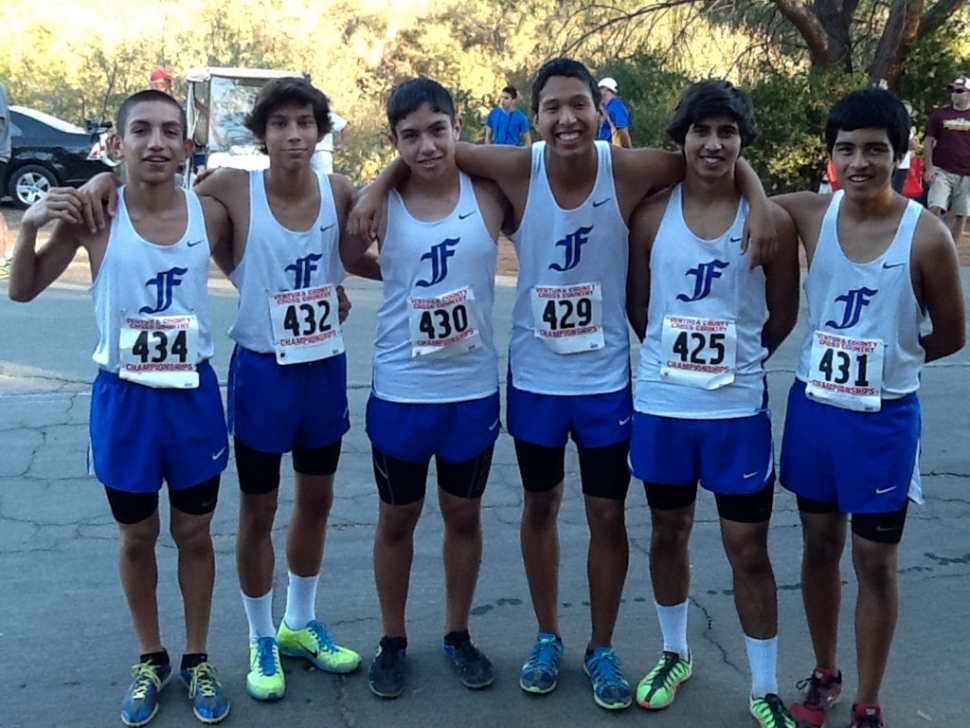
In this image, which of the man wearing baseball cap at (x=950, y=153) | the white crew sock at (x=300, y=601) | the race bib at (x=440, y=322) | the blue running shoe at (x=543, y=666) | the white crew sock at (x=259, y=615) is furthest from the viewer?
the man wearing baseball cap at (x=950, y=153)

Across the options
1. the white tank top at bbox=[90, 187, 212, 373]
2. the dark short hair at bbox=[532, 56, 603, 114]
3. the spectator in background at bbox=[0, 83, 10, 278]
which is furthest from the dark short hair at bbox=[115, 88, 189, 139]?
the spectator in background at bbox=[0, 83, 10, 278]

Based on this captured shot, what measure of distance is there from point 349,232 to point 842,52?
55.6 feet

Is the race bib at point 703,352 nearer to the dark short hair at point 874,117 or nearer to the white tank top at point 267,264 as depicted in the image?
the dark short hair at point 874,117

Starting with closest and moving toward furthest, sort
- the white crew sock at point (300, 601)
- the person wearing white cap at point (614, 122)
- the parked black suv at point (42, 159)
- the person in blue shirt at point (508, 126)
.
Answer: the white crew sock at point (300, 601) < the person wearing white cap at point (614, 122) < the parked black suv at point (42, 159) < the person in blue shirt at point (508, 126)

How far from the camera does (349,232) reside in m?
3.62

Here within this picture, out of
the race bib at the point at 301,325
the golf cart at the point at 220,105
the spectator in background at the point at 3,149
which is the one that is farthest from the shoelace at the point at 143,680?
the golf cart at the point at 220,105

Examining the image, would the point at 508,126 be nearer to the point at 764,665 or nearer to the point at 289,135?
the point at 289,135

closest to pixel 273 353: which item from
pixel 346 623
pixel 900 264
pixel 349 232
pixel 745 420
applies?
pixel 349 232

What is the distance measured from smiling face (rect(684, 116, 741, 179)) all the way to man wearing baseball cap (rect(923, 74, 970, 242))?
37.0 ft

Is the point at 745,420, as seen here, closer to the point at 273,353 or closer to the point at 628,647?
the point at 628,647

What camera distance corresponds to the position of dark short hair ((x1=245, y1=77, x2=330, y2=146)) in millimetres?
3594

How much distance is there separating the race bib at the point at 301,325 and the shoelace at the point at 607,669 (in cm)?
140

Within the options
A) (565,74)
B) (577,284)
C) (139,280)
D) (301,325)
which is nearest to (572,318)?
(577,284)

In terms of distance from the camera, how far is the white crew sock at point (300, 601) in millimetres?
3943
